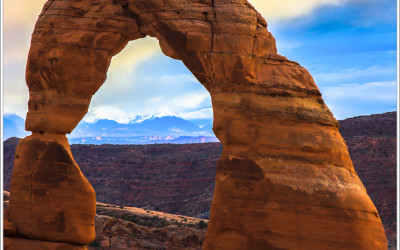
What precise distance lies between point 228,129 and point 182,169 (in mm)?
57816

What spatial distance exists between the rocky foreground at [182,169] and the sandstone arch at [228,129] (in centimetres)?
3111

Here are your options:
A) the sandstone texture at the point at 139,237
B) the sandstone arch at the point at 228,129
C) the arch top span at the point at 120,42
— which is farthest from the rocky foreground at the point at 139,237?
the arch top span at the point at 120,42

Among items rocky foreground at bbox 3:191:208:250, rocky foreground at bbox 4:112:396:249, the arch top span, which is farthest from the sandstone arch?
rocky foreground at bbox 4:112:396:249

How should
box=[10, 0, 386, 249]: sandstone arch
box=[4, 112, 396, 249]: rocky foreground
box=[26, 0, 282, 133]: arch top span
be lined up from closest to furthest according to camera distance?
box=[10, 0, 386, 249]: sandstone arch → box=[26, 0, 282, 133]: arch top span → box=[4, 112, 396, 249]: rocky foreground

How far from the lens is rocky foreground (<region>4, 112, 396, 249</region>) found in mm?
56750

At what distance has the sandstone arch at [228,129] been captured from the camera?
12898 mm

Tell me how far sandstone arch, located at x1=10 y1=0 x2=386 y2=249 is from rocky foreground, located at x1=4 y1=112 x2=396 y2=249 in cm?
3111

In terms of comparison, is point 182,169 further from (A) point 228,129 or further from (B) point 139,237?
(A) point 228,129

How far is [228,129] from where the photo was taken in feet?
45.1

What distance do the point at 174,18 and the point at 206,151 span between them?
62.9 metres

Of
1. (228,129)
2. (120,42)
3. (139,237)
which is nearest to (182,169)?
(139,237)

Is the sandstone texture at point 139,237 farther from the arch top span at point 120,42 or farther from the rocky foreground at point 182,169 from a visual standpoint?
the rocky foreground at point 182,169

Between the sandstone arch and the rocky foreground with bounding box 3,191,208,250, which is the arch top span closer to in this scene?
the sandstone arch

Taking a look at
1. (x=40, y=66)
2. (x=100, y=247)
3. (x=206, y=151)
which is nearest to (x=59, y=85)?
(x=40, y=66)
